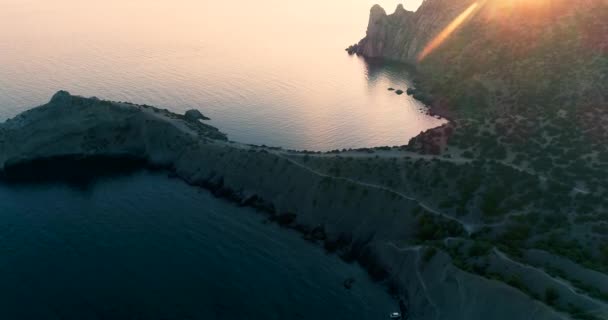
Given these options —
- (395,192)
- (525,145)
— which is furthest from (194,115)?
(525,145)

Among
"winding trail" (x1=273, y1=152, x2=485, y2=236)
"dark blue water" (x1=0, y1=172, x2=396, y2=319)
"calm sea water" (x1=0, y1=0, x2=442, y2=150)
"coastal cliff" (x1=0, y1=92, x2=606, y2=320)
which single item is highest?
"calm sea water" (x1=0, y1=0, x2=442, y2=150)

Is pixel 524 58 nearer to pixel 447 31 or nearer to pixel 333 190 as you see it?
pixel 447 31

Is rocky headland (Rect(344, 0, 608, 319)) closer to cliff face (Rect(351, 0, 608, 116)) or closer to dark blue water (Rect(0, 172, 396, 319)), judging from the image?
cliff face (Rect(351, 0, 608, 116))

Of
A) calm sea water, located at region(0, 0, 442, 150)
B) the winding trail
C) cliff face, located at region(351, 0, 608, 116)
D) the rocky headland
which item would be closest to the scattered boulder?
calm sea water, located at region(0, 0, 442, 150)

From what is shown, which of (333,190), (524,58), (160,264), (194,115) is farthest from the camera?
(524,58)

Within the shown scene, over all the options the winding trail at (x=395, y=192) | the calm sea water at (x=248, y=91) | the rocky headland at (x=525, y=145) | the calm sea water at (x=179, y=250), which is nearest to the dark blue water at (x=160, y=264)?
the calm sea water at (x=179, y=250)
